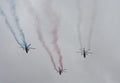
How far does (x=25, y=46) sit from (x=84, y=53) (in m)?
11.9

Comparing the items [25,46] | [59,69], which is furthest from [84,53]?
[25,46]

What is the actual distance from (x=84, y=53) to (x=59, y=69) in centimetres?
627

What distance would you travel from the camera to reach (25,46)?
198 feet

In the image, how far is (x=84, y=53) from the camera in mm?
65938

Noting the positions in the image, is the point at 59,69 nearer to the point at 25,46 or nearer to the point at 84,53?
the point at 84,53

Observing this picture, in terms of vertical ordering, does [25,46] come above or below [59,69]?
above

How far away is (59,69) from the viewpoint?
68.6 meters

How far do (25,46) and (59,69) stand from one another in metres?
11.0

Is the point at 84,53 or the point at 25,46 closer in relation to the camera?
the point at 25,46

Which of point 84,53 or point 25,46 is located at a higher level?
point 25,46

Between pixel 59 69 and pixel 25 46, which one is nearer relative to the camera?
pixel 25 46
